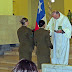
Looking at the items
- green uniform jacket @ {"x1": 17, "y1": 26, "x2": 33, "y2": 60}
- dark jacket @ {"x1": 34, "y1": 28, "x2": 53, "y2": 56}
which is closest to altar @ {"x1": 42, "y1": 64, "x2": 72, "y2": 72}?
dark jacket @ {"x1": 34, "y1": 28, "x2": 53, "y2": 56}

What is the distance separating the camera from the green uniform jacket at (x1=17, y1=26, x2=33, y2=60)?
6.18m

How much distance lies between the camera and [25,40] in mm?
6270

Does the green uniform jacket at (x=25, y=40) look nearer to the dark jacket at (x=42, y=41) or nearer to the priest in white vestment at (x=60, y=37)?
the dark jacket at (x=42, y=41)

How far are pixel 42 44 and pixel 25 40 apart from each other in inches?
23.6

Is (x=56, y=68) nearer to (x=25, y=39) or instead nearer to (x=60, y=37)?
(x=25, y=39)

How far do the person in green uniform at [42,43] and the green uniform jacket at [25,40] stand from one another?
12.4 inches

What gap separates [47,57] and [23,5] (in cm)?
1140

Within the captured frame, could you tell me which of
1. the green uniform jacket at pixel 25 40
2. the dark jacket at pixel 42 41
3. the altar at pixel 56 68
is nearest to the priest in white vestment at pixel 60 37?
the dark jacket at pixel 42 41

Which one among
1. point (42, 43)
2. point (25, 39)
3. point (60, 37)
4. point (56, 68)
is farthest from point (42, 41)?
point (56, 68)

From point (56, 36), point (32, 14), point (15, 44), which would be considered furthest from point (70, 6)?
point (56, 36)

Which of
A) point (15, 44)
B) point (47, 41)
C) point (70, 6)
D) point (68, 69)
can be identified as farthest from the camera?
point (70, 6)

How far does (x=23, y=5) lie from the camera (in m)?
17.0

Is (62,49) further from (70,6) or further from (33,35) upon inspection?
(70,6)

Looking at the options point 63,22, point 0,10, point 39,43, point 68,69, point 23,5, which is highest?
point 23,5
